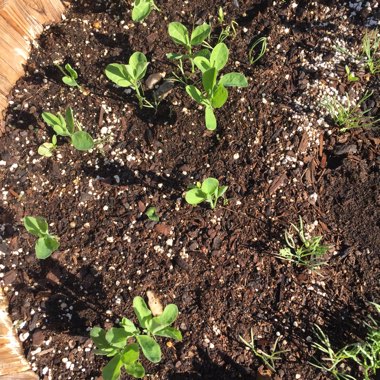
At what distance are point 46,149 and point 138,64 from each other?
1.75ft

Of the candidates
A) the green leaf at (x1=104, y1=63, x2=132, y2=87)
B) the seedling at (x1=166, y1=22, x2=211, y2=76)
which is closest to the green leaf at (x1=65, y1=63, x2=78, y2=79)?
the green leaf at (x1=104, y1=63, x2=132, y2=87)

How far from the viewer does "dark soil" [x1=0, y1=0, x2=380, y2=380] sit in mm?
1660

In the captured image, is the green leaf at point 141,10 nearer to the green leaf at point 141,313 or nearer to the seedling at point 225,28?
the seedling at point 225,28

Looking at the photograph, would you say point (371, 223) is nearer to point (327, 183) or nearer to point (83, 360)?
point (327, 183)

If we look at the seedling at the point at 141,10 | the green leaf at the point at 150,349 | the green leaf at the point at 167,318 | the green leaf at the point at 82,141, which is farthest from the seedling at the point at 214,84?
the green leaf at the point at 150,349

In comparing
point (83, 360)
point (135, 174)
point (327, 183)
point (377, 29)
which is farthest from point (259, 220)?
point (377, 29)

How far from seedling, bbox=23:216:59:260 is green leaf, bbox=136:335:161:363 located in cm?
46

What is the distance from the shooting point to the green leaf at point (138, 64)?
1769 mm

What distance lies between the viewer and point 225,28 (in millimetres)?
2004

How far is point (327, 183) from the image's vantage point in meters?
1.80

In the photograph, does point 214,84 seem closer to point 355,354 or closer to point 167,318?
point 167,318

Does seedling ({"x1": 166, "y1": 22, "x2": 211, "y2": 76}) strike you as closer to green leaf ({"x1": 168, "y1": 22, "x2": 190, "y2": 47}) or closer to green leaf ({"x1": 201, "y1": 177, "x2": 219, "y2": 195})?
green leaf ({"x1": 168, "y1": 22, "x2": 190, "y2": 47})

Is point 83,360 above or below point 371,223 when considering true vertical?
above

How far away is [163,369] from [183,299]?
0.86ft
